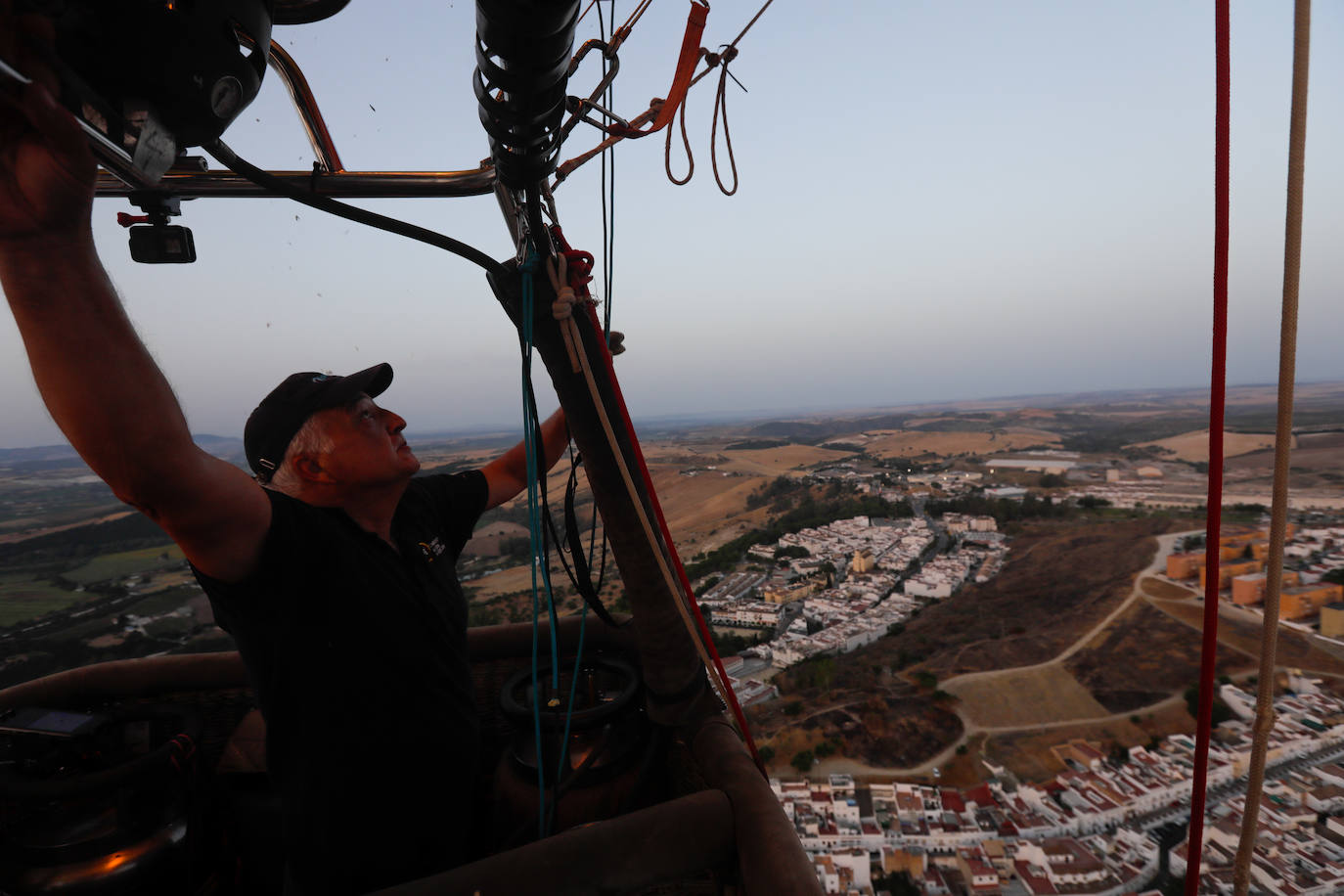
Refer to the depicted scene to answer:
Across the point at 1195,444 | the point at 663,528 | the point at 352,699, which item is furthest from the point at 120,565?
the point at 1195,444

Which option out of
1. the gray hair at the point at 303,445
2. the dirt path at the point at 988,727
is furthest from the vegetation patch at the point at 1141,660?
the gray hair at the point at 303,445

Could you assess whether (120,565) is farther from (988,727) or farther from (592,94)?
(592,94)

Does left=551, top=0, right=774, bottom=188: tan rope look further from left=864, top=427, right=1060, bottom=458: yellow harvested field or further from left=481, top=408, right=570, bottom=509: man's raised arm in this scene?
left=864, top=427, right=1060, bottom=458: yellow harvested field

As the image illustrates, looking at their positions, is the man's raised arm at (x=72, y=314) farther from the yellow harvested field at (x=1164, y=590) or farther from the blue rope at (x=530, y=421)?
the yellow harvested field at (x=1164, y=590)

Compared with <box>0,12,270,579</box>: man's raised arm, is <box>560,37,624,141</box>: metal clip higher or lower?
higher

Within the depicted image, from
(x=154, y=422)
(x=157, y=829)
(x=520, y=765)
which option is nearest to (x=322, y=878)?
(x=520, y=765)

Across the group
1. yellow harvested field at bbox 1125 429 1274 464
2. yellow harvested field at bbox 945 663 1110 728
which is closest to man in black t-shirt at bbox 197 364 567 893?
yellow harvested field at bbox 945 663 1110 728

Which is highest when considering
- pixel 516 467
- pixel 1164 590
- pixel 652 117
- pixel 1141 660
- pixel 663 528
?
pixel 652 117
